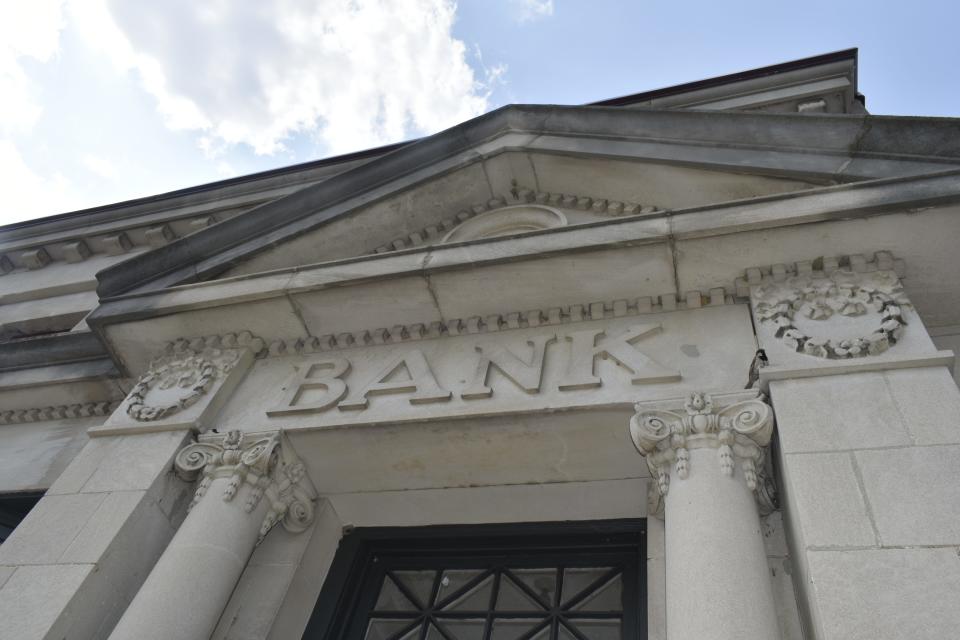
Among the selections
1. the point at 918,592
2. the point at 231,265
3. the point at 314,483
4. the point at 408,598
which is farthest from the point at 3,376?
the point at 918,592

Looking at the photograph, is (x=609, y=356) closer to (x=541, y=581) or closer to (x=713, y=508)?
(x=713, y=508)

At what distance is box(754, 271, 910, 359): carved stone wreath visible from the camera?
16.4 ft

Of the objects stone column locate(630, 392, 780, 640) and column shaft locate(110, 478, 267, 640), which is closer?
stone column locate(630, 392, 780, 640)

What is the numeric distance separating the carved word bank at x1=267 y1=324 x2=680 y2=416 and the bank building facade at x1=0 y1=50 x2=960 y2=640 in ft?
0.09

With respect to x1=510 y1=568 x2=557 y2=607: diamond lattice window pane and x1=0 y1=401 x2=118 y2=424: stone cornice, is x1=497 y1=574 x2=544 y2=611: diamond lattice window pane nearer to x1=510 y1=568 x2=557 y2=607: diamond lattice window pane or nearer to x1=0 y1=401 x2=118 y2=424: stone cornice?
x1=510 y1=568 x2=557 y2=607: diamond lattice window pane

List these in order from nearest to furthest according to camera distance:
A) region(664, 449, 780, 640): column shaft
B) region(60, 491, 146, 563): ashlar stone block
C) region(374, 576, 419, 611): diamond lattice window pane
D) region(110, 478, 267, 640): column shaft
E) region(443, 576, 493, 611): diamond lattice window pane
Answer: region(664, 449, 780, 640): column shaft → region(110, 478, 267, 640): column shaft → region(60, 491, 146, 563): ashlar stone block → region(443, 576, 493, 611): diamond lattice window pane → region(374, 576, 419, 611): diamond lattice window pane

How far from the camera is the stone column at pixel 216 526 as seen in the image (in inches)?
194

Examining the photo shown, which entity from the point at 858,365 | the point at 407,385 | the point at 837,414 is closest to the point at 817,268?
the point at 858,365

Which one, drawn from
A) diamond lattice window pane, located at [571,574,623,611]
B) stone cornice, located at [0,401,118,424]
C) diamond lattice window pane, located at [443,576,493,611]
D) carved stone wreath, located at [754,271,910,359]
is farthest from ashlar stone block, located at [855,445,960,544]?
stone cornice, located at [0,401,118,424]

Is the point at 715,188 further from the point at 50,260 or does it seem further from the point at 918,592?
the point at 50,260

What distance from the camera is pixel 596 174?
7.70 m

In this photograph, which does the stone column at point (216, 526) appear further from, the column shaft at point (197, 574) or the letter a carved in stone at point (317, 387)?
the letter a carved in stone at point (317, 387)

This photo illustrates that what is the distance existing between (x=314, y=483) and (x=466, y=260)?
2404 mm

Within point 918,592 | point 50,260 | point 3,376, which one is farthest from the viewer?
point 50,260
